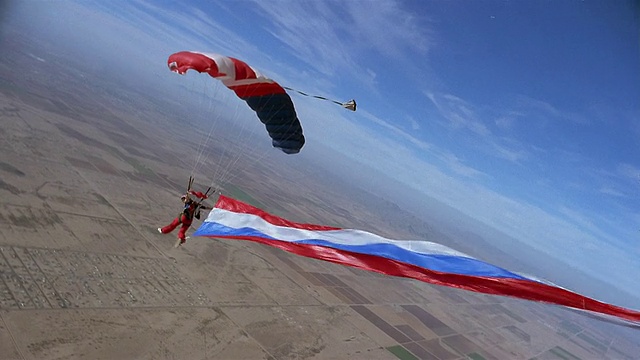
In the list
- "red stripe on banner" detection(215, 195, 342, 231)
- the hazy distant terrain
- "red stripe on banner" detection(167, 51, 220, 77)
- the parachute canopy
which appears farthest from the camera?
the hazy distant terrain

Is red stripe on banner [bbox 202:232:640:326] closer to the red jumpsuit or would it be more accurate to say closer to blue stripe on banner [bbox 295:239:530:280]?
blue stripe on banner [bbox 295:239:530:280]

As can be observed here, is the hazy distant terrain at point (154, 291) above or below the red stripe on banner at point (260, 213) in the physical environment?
below

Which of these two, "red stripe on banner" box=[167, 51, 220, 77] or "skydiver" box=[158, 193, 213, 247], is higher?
"red stripe on banner" box=[167, 51, 220, 77]

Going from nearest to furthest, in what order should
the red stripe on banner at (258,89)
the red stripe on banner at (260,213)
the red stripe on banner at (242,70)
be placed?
the red stripe on banner at (260,213)
the red stripe on banner at (242,70)
the red stripe on banner at (258,89)

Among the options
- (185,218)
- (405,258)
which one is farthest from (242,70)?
(405,258)

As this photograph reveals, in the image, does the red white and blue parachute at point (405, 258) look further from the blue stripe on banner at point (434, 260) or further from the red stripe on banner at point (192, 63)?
the red stripe on banner at point (192, 63)

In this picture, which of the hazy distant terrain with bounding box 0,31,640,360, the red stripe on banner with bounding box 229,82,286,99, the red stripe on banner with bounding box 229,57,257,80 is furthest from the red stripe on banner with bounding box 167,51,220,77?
the hazy distant terrain with bounding box 0,31,640,360

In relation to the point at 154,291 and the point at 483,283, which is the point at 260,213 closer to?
the point at 483,283

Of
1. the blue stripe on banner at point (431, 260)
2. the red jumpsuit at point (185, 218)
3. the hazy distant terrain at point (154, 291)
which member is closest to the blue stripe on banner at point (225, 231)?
the blue stripe on banner at point (431, 260)
